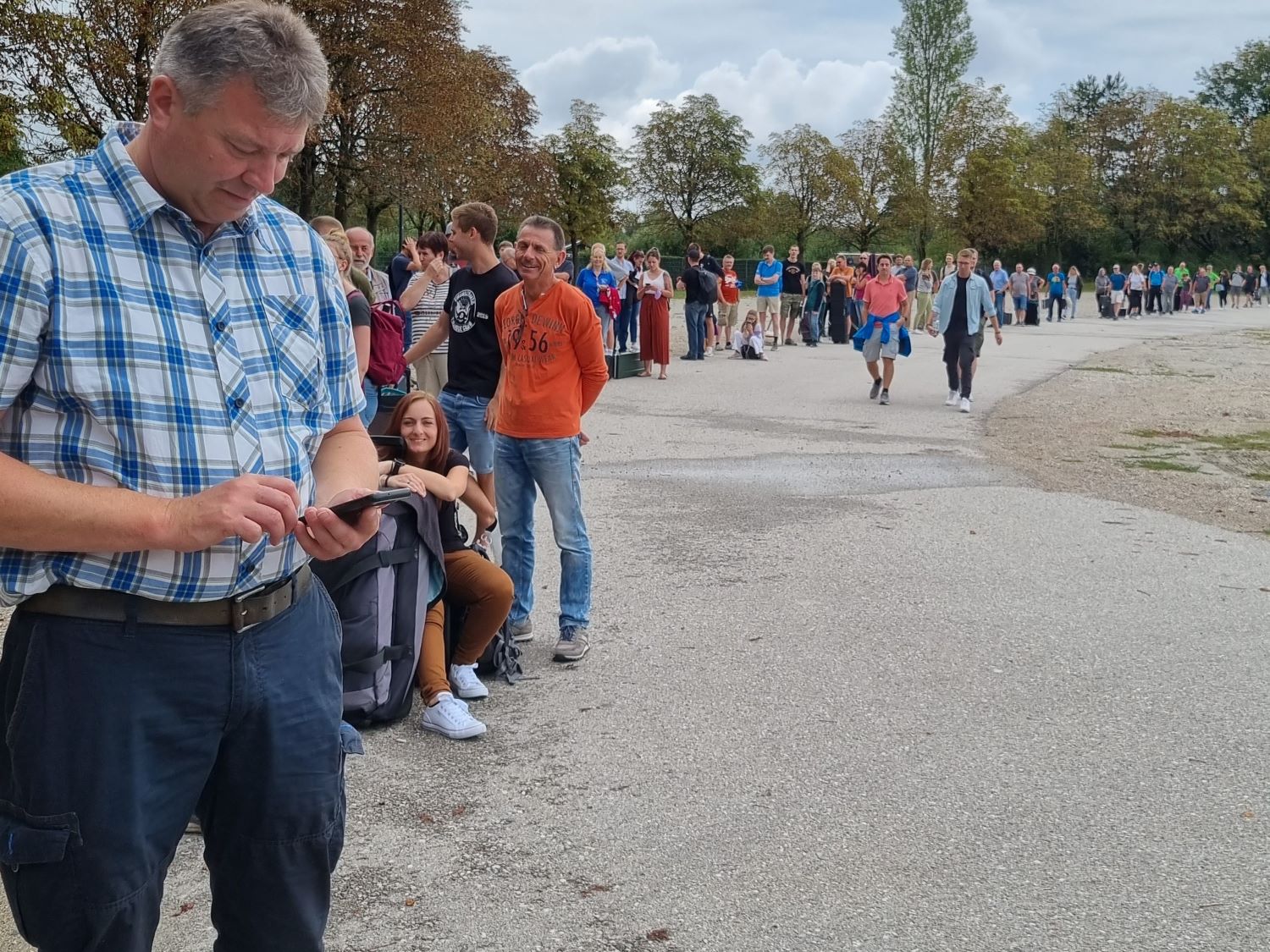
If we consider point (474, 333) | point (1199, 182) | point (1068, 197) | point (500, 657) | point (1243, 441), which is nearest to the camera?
point (500, 657)

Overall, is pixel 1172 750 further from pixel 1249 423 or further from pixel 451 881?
pixel 1249 423

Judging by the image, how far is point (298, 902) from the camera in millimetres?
2205

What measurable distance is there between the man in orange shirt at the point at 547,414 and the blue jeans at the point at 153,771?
3.45 meters

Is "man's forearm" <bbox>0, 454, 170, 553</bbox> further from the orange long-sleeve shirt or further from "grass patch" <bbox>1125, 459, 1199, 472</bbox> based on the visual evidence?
"grass patch" <bbox>1125, 459, 1199, 472</bbox>

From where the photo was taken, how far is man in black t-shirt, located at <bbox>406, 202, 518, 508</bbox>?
682 cm

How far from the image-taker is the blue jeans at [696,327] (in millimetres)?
21383

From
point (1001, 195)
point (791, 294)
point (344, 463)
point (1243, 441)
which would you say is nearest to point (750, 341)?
point (791, 294)

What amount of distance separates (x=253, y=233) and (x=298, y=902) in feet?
3.89

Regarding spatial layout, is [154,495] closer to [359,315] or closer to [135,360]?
[135,360]

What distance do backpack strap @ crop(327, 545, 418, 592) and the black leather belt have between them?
8.28ft

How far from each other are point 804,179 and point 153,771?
7057cm

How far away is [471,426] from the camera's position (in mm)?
6922

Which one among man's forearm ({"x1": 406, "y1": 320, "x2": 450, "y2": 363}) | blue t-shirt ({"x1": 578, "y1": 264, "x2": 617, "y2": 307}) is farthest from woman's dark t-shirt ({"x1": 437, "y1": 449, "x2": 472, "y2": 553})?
blue t-shirt ({"x1": 578, "y1": 264, "x2": 617, "y2": 307})

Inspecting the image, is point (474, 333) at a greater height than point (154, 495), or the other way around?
point (474, 333)
